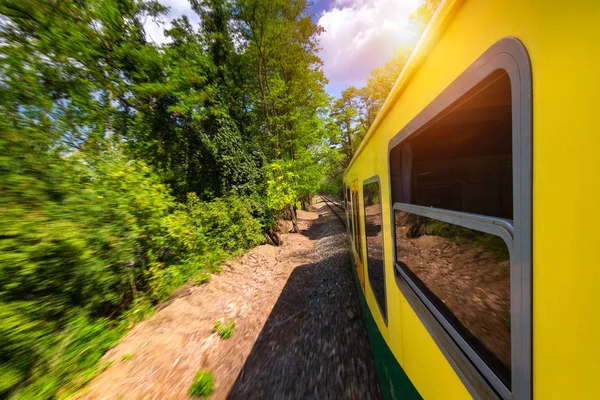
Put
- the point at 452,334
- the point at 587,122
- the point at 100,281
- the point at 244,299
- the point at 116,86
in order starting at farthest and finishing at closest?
the point at 116,86 < the point at 244,299 < the point at 100,281 < the point at 452,334 < the point at 587,122

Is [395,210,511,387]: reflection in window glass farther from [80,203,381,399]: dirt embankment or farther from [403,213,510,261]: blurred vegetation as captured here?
[80,203,381,399]: dirt embankment

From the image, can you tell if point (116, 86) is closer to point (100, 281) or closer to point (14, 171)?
point (14, 171)

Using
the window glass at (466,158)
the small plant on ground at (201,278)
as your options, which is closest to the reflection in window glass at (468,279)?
the window glass at (466,158)

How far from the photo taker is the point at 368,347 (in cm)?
378

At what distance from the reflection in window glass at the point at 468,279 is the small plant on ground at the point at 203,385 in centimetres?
368

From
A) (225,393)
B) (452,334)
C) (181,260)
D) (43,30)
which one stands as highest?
(43,30)

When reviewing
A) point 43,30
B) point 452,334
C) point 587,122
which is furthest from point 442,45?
point 43,30

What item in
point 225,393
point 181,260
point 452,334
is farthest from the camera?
point 181,260

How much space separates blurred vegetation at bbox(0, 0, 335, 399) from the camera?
2.80 metres

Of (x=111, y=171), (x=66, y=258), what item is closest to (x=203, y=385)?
(x=66, y=258)

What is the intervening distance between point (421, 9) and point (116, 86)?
42.7ft

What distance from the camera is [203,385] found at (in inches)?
133

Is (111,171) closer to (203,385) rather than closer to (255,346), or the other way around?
(203,385)

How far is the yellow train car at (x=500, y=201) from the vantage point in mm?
459
